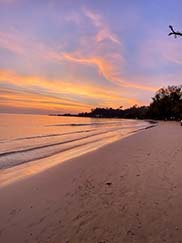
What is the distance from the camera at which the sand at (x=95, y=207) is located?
12.7ft

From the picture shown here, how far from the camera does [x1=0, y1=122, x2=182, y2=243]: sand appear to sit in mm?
3877

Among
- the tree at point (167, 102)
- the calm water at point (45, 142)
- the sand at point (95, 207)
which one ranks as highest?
the tree at point (167, 102)

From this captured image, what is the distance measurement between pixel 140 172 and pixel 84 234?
427 cm

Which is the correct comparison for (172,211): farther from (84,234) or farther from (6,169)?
(6,169)

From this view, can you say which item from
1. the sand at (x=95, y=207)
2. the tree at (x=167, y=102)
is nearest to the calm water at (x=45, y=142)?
the sand at (x=95, y=207)

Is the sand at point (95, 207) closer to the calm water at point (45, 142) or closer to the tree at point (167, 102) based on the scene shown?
the calm water at point (45, 142)

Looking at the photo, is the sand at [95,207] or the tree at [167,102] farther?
the tree at [167,102]

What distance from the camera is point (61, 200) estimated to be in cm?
553

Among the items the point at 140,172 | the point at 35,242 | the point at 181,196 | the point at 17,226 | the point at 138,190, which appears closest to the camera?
the point at 35,242

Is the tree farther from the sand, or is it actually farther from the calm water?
the sand

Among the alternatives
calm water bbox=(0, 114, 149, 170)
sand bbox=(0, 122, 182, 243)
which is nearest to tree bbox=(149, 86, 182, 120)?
calm water bbox=(0, 114, 149, 170)

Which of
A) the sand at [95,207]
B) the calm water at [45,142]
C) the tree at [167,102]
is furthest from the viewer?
the tree at [167,102]

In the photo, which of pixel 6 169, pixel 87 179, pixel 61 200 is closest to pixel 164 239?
pixel 61 200

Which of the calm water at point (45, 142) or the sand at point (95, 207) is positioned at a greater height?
the sand at point (95, 207)
